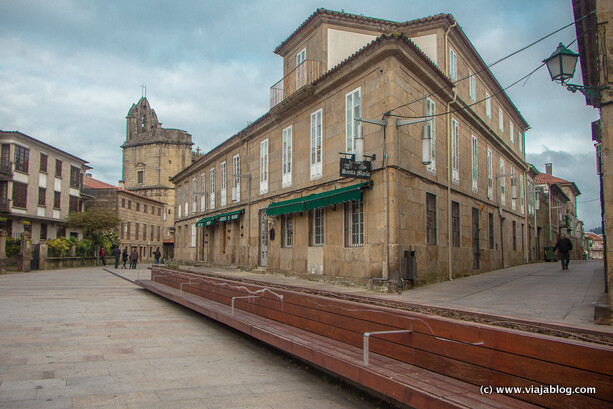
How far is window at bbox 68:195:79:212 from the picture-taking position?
42.9 m

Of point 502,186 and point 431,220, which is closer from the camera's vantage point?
point 431,220

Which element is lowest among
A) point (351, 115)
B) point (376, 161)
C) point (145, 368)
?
point (145, 368)

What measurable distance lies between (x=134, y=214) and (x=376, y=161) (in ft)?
158

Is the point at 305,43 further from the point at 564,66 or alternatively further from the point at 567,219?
the point at 567,219

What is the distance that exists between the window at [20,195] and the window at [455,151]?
34.4 meters

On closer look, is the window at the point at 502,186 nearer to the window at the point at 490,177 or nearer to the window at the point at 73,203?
the window at the point at 490,177

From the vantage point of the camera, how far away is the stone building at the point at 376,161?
41.2 ft

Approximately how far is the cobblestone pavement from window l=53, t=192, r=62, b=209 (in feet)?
116

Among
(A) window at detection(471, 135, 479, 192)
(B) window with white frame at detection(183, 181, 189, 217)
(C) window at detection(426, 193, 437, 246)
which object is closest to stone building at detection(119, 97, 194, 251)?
(B) window with white frame at detection(183, 181, 189, 217)

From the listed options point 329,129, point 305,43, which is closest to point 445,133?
point 329,129

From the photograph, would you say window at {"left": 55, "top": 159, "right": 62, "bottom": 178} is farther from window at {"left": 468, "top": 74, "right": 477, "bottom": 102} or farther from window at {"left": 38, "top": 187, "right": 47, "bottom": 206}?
window at {"left": 468, "top": 74, "right": 477, "bottom": 102}

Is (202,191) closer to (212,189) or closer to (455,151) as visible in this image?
(212,189)

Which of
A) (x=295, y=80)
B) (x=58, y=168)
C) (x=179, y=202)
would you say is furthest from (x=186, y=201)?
(x=295, y=80)

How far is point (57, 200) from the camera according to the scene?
1601 inches
